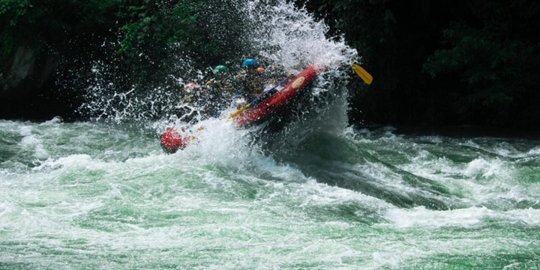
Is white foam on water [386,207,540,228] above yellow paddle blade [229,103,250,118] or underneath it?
underneath

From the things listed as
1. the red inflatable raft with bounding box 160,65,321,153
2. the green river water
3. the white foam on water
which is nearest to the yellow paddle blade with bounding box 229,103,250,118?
the red inflatable raft with bounding box 160,65,321,153

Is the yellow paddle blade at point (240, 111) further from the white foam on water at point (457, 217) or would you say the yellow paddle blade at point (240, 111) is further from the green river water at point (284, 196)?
the white foam on water at point (457, 217)

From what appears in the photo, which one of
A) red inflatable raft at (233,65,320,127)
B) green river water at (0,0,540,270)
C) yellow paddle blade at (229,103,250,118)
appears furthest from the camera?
yellow paddle blade at (229,103,250,118)

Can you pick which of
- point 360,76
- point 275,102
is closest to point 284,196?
point 275,102

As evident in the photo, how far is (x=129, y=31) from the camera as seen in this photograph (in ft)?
41.1

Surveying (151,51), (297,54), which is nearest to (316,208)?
(297,54)

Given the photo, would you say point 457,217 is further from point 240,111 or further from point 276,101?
point 240,111

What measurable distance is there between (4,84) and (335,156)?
726 centimetres

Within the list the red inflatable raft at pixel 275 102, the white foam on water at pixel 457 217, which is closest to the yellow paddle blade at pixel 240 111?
the red inflatable raft at pixel 275 102

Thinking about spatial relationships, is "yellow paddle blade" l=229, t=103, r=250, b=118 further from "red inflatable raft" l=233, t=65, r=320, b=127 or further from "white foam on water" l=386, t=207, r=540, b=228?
"white foam on water" l=386, t=207, r=540, b=228

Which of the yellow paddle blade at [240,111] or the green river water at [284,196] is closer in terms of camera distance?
the green river water at [284,196]

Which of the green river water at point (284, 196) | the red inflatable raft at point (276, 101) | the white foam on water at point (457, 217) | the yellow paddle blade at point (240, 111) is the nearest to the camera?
the green river water at point (284, 196)

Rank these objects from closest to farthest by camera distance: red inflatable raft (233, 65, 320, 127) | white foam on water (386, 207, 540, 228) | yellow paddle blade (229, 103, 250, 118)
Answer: white foam on water (386, 207, 540, 228)
red inflatable raft (233, 65, 320, 127)
yellow paddle blade (229, 103, 250, 118)

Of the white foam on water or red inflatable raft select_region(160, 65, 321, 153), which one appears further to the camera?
red inflatable raft select_region(160, 65, 321, 153)
